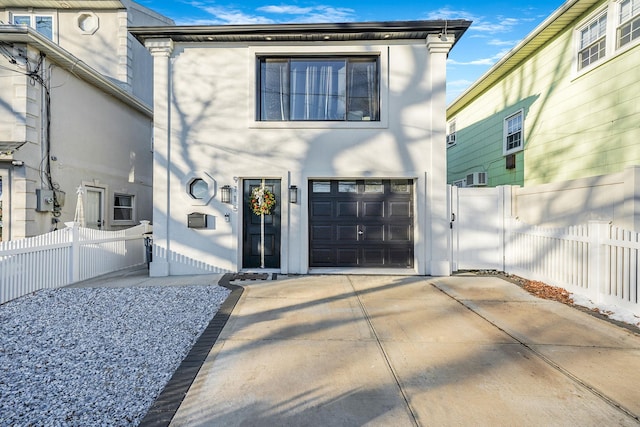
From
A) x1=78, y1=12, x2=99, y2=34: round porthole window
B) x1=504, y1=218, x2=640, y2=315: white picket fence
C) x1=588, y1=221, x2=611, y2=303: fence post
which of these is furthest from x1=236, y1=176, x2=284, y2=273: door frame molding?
x1=78, y1=12, x2=99, y2=34: round porthole window

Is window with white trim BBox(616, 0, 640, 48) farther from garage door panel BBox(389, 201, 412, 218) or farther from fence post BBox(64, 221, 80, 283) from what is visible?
fence post BBox(64, 221, 80, 283)

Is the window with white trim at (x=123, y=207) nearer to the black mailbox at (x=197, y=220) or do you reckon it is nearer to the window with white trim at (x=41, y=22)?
the black mailbox at (x=197, y=220)

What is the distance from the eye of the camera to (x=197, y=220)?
22.4 feet

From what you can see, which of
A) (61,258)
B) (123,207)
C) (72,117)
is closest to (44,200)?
(72,117)

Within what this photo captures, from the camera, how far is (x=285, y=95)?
23.5 ft

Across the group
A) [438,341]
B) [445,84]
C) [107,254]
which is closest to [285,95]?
[445,84]

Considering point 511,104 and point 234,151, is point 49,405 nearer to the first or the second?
point 234,151

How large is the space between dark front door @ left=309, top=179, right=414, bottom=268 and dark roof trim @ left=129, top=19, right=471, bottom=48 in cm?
304

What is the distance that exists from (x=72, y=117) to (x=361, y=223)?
307 inches

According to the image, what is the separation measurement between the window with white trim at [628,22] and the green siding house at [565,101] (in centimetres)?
2

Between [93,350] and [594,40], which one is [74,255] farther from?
[594,40]

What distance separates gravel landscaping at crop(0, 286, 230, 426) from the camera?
2.37 meters

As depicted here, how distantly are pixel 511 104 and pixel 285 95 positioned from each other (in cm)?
704

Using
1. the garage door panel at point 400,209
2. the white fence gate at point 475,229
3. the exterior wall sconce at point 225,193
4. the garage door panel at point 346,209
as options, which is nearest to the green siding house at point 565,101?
the white fence gate at point 475,229
